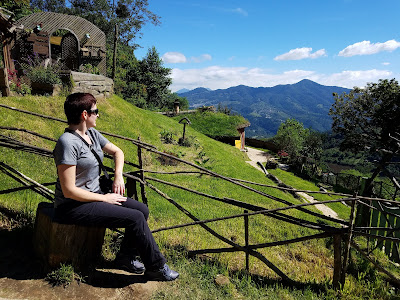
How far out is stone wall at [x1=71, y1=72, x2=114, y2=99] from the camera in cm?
1154

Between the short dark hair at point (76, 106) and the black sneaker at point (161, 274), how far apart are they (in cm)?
186

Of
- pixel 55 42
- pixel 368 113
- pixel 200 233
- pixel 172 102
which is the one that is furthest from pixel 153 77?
pixel 200 233

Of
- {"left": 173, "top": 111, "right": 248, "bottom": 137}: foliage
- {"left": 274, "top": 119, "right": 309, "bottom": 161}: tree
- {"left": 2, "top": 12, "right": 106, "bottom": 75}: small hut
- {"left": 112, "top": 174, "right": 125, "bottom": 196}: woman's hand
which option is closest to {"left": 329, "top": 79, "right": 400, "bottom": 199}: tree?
{"left": 274, "top": 119, "right": 309, "bottom": 161}: tree

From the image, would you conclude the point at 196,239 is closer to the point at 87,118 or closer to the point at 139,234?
the point at 139,234

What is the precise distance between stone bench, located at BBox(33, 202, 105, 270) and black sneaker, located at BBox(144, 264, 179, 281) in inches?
27.4

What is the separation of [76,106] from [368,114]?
3508 centimetres

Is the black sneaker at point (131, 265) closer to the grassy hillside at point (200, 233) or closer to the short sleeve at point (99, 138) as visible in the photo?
the grassy hillside at point (200, 233)

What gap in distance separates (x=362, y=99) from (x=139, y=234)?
34.5 meters

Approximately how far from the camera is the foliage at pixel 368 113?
2920 cm

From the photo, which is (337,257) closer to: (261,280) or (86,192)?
(261,280)

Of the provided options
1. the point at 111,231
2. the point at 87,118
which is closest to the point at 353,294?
the point at 111,231

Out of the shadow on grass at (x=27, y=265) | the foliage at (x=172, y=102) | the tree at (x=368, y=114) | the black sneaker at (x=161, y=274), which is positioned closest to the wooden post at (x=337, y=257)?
the black sneaker at (x=161, y=274)

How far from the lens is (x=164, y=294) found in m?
3.09

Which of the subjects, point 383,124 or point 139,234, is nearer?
point 139,234
